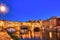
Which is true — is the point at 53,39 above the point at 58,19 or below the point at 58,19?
below

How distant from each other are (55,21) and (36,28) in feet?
42.0

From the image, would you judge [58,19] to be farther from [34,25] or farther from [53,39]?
[34,25]

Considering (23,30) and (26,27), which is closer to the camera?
(26,27)

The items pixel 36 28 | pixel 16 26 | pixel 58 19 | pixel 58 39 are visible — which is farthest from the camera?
pixel 36 28

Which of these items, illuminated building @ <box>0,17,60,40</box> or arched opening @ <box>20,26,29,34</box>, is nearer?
illuminated building @ <box>0,17,60,40</box>

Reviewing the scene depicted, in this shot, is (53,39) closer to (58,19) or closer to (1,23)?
(58,19)

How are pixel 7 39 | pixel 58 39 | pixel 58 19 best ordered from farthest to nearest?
pixel 58 19 → pixel 7 39 → pixel 58 39

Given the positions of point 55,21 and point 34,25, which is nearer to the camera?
point 55,21

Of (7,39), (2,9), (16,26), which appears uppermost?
(2,9)

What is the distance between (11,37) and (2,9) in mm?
6603

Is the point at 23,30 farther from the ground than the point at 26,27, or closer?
closer

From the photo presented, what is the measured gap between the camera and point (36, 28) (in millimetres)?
26812

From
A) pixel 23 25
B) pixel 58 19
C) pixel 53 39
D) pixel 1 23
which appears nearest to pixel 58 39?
pixel 53 39

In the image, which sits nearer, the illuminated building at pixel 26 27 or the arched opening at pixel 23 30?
the illuminated building at pixel 26 27
